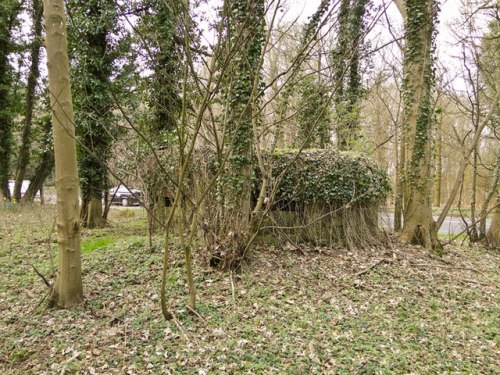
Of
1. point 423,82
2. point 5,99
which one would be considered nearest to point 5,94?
point 5,99

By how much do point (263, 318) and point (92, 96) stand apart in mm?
6514

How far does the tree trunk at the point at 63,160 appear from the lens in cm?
303

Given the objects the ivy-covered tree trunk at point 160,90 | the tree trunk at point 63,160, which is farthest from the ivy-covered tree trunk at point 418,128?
the tree trunk at point 63,160

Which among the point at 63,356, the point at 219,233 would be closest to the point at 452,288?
the point at 219,233

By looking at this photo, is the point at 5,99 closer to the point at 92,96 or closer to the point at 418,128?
the point at 92,96

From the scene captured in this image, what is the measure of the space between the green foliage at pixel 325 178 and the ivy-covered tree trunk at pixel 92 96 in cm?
383

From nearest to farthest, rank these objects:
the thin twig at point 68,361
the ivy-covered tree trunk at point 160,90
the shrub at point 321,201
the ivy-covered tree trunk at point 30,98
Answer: the thin twig at point 68,361
the ivy-covered tree trunk at point 160,90
the shrub at point 321,201
the ivy-covered tree trunk at point 30,98

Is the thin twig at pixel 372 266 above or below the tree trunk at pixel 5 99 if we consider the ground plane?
below

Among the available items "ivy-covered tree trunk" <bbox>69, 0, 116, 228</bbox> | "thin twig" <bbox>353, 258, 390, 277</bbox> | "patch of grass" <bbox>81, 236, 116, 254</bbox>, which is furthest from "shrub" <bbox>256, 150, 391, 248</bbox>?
"ivy-covered tree trunk" <bbox>69, 0, 116, 228</bbox>

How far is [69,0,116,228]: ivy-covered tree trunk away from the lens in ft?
23.8

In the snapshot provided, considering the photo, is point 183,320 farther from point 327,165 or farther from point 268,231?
point 327,165

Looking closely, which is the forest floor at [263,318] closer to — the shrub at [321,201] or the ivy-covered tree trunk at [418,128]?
the shrub at [321,201]

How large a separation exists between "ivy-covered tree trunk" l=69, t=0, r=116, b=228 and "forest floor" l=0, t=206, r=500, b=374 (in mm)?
2857

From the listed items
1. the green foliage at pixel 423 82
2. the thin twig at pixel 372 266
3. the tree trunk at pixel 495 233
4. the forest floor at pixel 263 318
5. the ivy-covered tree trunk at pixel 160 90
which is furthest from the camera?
the tree trunk at pixel 495 233
